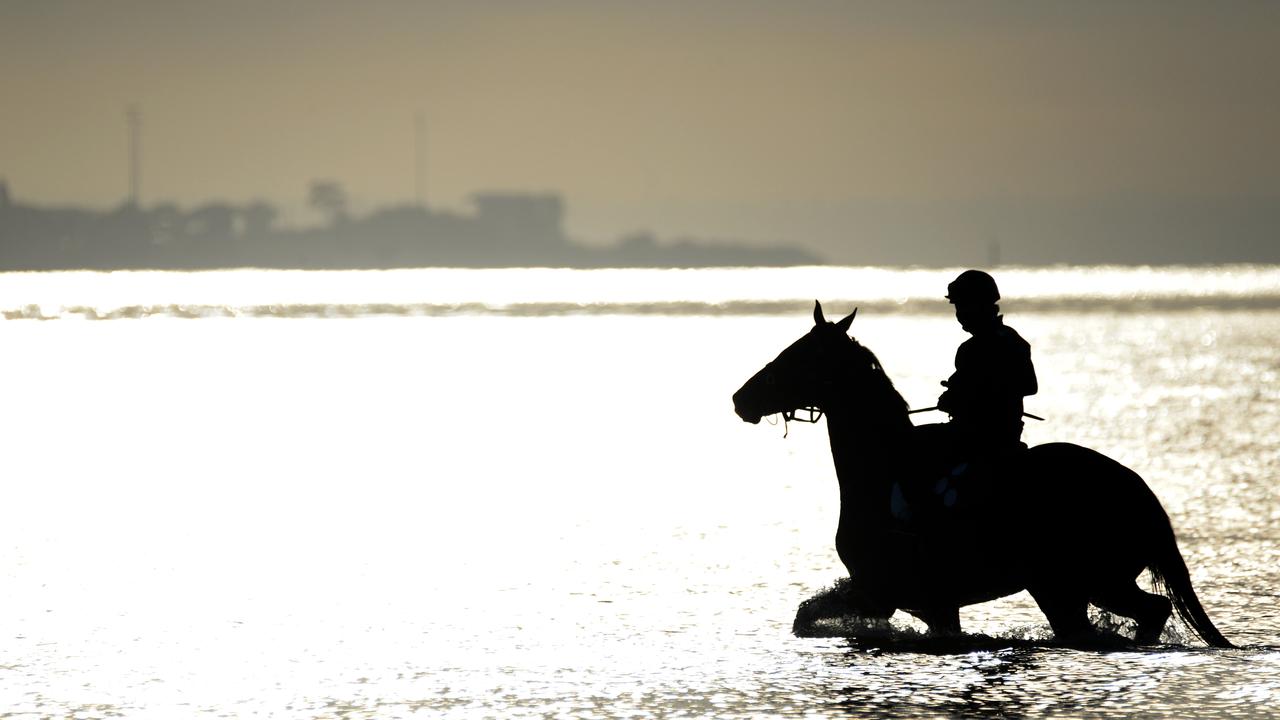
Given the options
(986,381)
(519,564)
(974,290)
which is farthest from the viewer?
(519,564)

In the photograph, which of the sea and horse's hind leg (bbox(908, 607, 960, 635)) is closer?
the sea

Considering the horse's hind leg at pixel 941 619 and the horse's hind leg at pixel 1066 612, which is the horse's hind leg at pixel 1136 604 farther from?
the horse's hind leg at pixel 941 619

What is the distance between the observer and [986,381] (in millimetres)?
8539

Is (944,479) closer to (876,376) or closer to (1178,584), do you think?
(876,376)

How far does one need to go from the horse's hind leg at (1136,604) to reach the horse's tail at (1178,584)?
0.08 metres

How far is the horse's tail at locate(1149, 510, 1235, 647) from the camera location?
866 centimetres

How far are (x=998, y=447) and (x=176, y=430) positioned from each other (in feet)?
61.1

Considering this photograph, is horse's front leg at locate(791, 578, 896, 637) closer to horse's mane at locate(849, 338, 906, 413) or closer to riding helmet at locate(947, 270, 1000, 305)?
horse's mane at locate(849, 338, 906, 413)

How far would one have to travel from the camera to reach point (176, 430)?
83.3ft

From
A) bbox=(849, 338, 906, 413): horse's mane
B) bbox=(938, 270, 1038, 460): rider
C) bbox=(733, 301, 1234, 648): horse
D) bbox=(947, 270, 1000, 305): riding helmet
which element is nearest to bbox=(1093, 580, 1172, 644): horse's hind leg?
bbox=(733, 301, 1234, 648): horse

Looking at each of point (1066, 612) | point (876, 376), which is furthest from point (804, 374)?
point (1066, 612)

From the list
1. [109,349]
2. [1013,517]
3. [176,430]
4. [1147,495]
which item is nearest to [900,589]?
[1013,517]

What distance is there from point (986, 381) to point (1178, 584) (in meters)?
1.39

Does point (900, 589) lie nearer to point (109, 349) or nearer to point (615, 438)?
point (615, 438)
